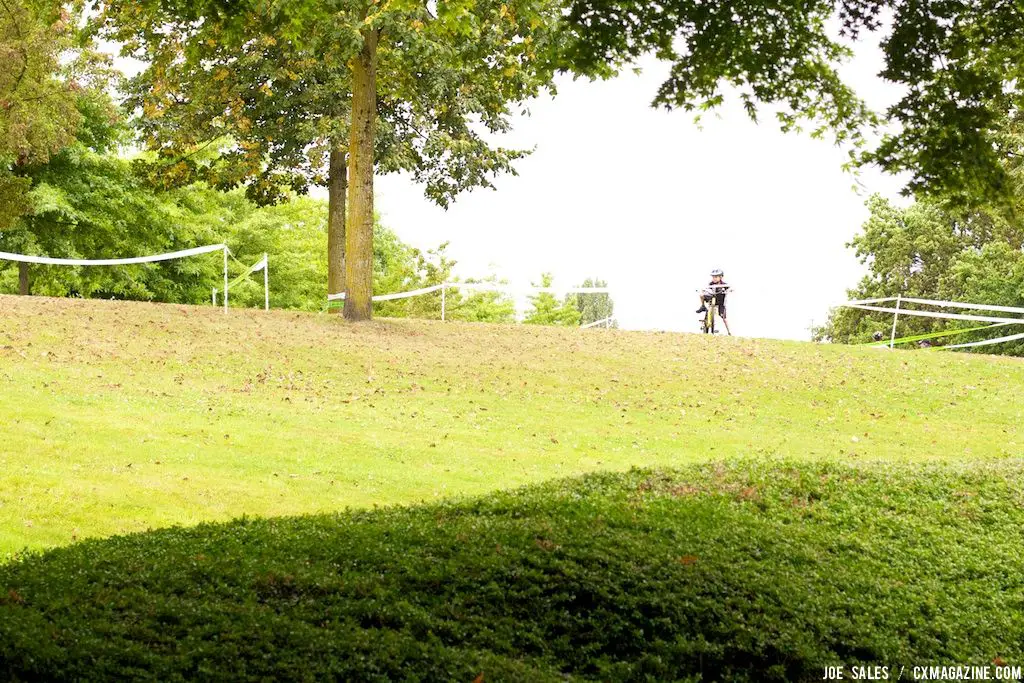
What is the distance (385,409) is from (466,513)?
6437 millimetres

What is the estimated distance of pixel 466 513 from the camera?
8.44 metres

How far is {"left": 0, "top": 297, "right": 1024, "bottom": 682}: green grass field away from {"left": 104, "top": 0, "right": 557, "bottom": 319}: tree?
4656mm

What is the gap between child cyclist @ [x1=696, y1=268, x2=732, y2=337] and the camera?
2336 cm

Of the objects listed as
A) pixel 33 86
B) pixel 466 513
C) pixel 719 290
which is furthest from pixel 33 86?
Result: pixel 466 513

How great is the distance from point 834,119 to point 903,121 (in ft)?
2.12

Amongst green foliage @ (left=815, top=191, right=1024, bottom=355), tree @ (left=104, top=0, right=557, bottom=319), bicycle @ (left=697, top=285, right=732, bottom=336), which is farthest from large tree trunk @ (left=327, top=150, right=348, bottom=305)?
green foliage @ (left=815, top=191, right=1024, bottom=355)

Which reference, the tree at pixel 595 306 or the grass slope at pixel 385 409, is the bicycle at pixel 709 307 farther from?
the tree at pixel 595 306

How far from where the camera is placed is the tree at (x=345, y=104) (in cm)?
1880

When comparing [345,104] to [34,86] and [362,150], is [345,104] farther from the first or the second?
[34,86]

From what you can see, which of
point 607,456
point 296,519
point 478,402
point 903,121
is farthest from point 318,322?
point 903,121

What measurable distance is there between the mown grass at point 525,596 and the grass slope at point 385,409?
2513 mm

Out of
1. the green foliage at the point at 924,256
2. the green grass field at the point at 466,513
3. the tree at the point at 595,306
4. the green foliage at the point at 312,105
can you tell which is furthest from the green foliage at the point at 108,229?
the green foliage at the point at 924,256

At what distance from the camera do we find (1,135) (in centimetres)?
2192

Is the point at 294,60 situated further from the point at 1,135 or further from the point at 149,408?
the point at 149,408
